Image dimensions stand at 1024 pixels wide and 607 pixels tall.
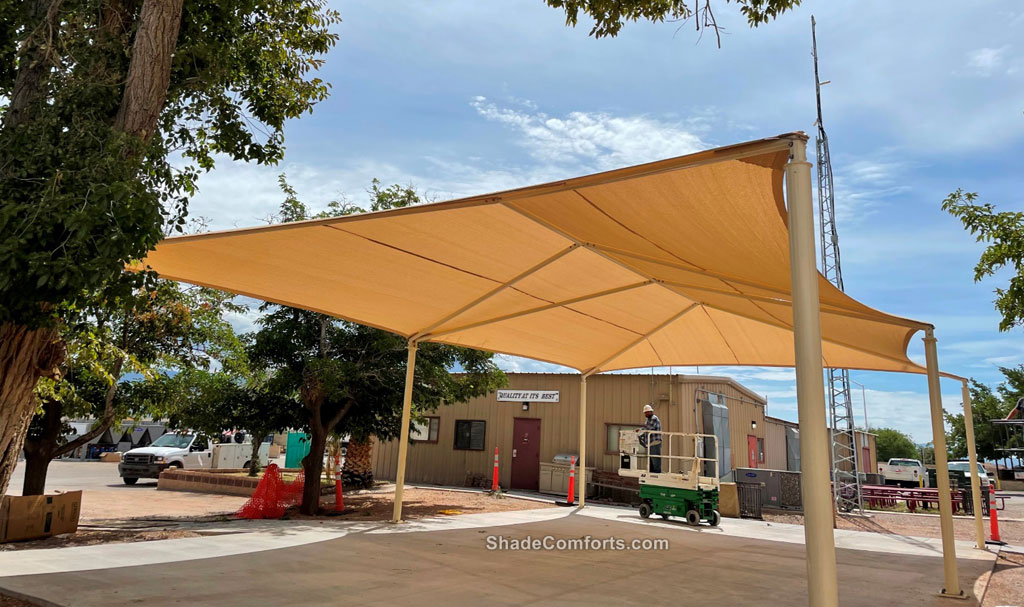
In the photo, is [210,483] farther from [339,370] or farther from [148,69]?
[148,69]

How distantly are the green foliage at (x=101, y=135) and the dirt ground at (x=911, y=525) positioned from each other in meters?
12.7

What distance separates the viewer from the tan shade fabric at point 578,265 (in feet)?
15.8

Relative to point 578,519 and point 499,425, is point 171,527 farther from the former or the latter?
point 499,425

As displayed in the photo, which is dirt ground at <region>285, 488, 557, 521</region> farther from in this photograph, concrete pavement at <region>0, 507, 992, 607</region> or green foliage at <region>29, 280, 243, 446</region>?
green foliage at <region>29, 280, 243, 446</region>

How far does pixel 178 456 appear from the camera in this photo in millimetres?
20000

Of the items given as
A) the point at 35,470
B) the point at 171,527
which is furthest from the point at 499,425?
the point at 35,470

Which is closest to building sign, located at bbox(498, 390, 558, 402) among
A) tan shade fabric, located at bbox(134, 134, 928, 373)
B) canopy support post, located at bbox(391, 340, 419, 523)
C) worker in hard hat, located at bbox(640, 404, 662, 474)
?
worker in hard hat, located at bbox(640, 404, 662, 474)

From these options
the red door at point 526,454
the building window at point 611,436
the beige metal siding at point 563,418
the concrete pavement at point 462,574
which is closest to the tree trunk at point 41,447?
the concrete pavement at point 462,574

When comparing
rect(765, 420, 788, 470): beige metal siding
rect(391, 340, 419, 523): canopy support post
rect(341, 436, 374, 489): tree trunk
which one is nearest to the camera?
rect(391, 340, 419, 523): canopy support post

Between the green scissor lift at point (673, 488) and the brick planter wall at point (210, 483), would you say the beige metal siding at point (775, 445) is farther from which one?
the brick planter wall at point (210, 483)

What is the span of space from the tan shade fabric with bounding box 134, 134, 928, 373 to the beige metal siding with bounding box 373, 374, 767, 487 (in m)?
6.52

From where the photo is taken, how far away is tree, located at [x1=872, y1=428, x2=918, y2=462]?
88.9 metres

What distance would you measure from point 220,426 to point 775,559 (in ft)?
31.4

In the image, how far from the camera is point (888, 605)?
5.73 meters
